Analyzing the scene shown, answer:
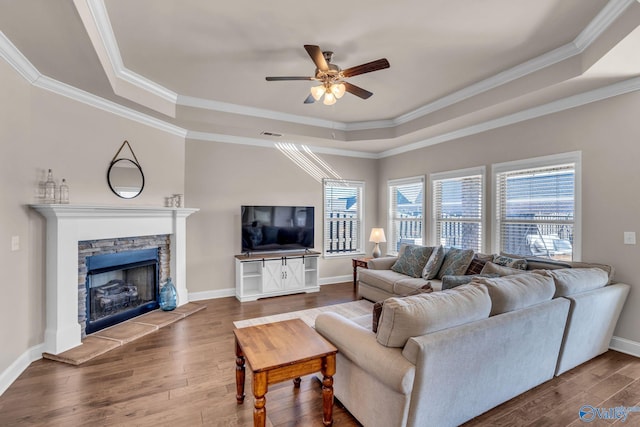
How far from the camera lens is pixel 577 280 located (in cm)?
262

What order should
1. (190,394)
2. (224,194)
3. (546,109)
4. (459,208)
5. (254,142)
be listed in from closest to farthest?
(190,394), (546,109), (459,208), (224,194), (254,142)

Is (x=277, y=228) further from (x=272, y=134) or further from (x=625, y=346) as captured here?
(x=625, y=346)

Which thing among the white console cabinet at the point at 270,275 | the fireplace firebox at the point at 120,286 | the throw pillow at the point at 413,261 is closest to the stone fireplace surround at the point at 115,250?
the fireplace firebox at the point at 120,286

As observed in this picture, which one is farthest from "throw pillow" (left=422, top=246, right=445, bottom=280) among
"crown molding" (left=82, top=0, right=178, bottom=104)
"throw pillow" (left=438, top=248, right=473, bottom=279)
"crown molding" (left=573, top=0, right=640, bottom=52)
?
"crown molding" (left=82, top=0, right=178, bottom=104)

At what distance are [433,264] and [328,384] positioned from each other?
2.86 m

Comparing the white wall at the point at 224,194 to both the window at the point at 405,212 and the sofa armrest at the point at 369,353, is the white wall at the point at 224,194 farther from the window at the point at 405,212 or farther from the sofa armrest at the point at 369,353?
the sofa armrest at the point at 369,353

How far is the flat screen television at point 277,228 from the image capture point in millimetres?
5160

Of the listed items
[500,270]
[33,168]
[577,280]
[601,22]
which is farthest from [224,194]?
[601,22]

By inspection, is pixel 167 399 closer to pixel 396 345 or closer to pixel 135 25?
pixel 396 345

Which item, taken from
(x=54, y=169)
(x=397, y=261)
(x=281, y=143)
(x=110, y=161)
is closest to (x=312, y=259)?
(x=397, y=261)

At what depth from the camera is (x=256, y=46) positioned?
290 centimetres

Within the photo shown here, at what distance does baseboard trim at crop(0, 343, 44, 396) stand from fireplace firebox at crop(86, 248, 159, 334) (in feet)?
1.59

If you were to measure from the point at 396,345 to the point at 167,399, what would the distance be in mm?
1851

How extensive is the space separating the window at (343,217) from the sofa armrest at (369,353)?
3804 millimetres
